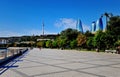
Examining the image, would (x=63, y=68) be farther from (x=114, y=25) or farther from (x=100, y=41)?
(x=114, y=25)

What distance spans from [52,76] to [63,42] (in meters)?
75.2

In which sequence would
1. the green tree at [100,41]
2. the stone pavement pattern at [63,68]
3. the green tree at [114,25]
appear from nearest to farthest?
1. the stone pavement pattern at [63,68]
2. the green tree at [100,41]
3. the green tree at [114,25]

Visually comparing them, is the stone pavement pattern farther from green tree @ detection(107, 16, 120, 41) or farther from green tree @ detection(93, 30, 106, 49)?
green tree @ detection(107, 16, 120, 41)

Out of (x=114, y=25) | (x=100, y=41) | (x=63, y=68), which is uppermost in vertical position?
(x=114, y=25)

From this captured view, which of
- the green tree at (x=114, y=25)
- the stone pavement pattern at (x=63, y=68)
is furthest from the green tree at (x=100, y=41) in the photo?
the stone pavement pattern at (x=63, y=68)

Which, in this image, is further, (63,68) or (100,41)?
(100,41)

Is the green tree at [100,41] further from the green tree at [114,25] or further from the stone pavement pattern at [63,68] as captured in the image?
the stone pavement pattern at [63,68]

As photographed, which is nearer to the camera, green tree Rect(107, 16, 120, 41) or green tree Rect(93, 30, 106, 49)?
green tree Rect(93, 30, 106, 49)

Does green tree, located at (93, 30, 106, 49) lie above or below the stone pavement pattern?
above

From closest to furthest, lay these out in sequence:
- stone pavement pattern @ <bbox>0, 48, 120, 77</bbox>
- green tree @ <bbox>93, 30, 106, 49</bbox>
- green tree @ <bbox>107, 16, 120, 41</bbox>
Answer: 1. stone pavement pattern @ <bbox>0, 48, 120, 77</bbox>
2. green tree @ <bbox>93, 30, 106, 49</bbox>
3. green tree @ <bbox>107, 16, 120, 41</bbox>

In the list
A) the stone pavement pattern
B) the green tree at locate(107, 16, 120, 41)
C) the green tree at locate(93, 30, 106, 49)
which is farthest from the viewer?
the green tree at locate(107, 16, 120, 41)

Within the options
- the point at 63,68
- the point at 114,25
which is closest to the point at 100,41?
the point at 114,25

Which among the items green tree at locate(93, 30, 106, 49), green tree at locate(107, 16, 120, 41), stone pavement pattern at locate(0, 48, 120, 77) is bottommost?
stone pavement pattern at locate(0, 48, 120, 77)

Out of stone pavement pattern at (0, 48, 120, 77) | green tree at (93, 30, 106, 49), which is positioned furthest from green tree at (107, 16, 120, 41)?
stone pavement pattern at (0, 48, 120, 77)
